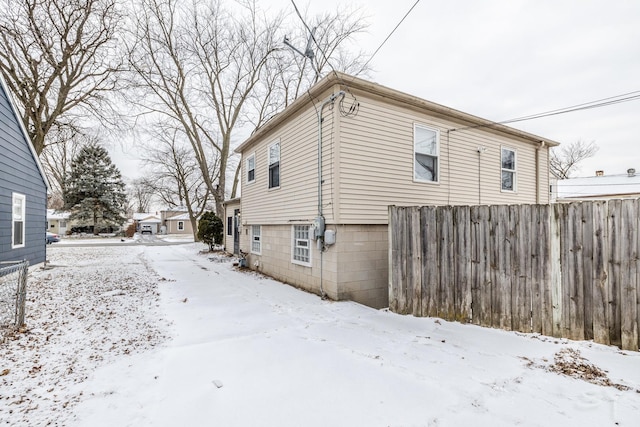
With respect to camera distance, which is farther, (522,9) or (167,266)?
(167,266)

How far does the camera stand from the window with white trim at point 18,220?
8234 millimetres

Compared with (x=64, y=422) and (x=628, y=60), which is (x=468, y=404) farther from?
(x=628, y=60)

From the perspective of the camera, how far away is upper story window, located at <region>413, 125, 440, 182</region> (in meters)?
7.50

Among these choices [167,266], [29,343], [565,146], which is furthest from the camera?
[565,146]

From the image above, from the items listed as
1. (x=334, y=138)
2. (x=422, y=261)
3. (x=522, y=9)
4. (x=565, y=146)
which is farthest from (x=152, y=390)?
(x=565, y=146)

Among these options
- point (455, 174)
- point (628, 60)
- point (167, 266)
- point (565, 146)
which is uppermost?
point (565, 146)

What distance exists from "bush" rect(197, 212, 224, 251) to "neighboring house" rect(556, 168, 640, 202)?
81.3 ft

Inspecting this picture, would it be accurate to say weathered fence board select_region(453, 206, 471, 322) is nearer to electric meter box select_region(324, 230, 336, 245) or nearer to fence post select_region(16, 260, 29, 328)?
electric meter box select_region(324, 230, 336, 245)

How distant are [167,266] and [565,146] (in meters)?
38.6

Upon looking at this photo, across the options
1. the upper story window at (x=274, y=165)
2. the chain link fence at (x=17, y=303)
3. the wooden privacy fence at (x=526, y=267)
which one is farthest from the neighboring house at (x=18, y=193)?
the wooden privacy fence at (x=526, y=267)

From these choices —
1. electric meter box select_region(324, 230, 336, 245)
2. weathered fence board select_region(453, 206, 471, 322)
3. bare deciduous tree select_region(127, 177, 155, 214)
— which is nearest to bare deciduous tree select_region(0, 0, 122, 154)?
electric meter box select_region(324, 230, 336, 245)

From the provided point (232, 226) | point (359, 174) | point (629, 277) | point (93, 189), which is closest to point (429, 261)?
point (629, 277)

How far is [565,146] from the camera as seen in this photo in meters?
32.2

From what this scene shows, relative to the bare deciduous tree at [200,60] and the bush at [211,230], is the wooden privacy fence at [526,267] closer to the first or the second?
the bush at [211,230]
